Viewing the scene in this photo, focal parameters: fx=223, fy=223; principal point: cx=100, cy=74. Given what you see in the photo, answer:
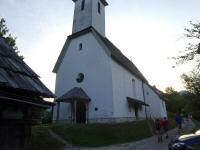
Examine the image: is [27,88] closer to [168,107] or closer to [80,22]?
[80,22]

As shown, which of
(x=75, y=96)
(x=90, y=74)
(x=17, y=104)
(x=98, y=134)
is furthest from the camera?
(x=90, y=74)

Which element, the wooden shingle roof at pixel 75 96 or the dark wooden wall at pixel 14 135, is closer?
the dark wooden wall at pixel 14 135

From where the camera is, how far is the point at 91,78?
24.1m

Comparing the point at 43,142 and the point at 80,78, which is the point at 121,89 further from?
the point at 43,142

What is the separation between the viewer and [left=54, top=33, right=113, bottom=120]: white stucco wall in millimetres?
22562

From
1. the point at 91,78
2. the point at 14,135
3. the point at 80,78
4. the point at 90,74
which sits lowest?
the point at 14,135

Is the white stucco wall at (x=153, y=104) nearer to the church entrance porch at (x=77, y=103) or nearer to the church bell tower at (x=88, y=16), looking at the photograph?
the church bell tower at (x=88, y=16)

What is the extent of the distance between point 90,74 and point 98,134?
27.7ft

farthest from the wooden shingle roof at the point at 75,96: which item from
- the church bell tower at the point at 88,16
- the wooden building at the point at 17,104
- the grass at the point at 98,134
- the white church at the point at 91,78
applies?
the wooden building at the point at 17,104

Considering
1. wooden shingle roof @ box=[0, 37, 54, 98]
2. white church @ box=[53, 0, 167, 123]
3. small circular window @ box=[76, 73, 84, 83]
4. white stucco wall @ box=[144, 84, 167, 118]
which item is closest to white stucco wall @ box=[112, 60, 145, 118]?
white church @ box=[53, 0, 167, 123]

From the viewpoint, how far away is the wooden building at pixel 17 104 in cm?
518

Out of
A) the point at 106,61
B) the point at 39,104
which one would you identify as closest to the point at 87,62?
the point at 106,61

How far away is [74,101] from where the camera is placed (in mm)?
22562

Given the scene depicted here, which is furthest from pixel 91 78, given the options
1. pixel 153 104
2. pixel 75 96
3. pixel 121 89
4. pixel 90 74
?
pixel 153 104
